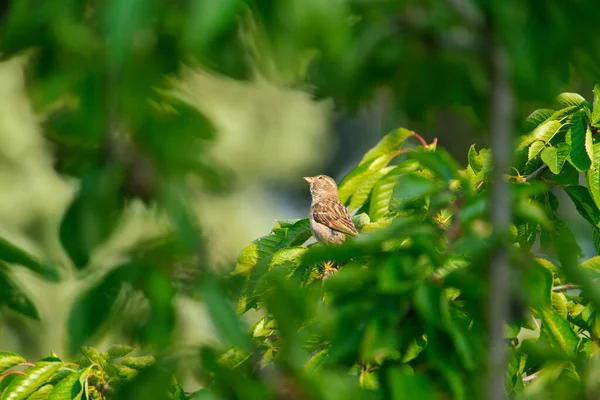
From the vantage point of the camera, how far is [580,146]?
293 cm

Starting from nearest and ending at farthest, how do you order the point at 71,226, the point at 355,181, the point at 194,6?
the point at 194,6, the point at 71,226, the point at 355,181

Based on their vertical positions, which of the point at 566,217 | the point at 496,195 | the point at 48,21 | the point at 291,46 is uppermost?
the point at 48,21

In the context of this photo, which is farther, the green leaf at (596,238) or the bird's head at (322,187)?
the bird's head at (322,187)

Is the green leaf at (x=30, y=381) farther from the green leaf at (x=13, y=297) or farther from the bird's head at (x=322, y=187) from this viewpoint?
the bird's head at (x=322, y=187)

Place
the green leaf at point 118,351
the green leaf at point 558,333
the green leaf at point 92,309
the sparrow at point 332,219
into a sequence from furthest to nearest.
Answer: the sparrow at point 332,219 < the green leaf at point 118,351 < the green leaf at point 558,333 < the green leaf at point 92,309

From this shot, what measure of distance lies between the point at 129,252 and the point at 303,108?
17280 millimetres

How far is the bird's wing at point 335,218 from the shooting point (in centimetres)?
538

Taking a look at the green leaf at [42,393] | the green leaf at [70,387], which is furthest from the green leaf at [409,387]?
the green leaf at [42,393]

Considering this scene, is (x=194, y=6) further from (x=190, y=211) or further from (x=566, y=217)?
(x=566, y=217)

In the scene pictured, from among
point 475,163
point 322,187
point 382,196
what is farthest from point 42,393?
point 322,187

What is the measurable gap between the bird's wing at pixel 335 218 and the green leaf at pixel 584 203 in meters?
2.30

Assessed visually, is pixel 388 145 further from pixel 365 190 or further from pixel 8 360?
pixel 8 360

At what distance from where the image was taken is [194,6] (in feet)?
3.40

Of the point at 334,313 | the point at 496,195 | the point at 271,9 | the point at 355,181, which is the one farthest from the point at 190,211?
the point at 355,181
